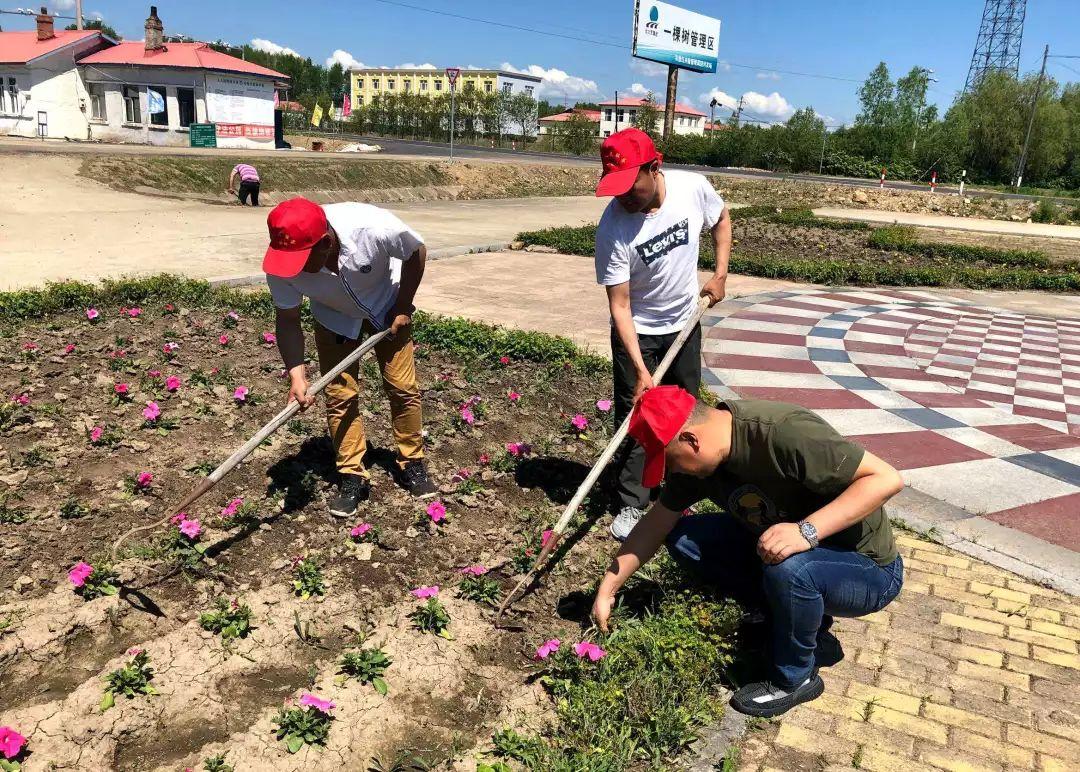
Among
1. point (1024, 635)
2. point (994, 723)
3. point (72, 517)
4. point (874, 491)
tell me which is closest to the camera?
point (874, 491)

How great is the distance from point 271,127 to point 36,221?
25.2 m

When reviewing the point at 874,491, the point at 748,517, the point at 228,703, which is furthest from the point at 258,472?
the point at 874,491

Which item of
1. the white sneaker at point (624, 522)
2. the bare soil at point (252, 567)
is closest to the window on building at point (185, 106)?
the bare soil at point (252, 567)

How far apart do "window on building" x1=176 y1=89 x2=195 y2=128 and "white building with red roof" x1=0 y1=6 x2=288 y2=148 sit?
0.14ft

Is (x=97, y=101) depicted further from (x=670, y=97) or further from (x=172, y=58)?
(x=670, y=97)

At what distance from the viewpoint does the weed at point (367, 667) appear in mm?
2746

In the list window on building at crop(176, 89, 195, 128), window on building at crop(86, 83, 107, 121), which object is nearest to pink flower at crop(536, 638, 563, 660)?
window on building at crop(176, 89, 195, 128)

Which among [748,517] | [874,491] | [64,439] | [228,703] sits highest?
[874,491]

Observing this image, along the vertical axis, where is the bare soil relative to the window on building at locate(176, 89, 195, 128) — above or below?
below

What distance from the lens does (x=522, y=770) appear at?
240 centimetres

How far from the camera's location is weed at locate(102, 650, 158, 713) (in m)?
2.61

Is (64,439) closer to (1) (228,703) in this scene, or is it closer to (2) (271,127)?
(1) (228,703)

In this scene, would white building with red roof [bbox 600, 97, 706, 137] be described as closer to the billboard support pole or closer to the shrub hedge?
the billboard support pole

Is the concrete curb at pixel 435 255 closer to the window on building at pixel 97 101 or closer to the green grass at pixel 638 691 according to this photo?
the green grass at pixel 638 691
